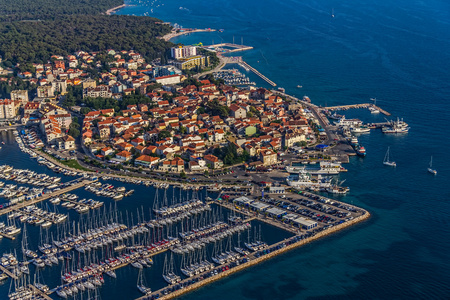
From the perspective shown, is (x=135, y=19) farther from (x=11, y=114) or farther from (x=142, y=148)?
(x=142, y=148)

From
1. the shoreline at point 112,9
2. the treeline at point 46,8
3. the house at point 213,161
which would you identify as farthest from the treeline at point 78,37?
the house at point 213,161

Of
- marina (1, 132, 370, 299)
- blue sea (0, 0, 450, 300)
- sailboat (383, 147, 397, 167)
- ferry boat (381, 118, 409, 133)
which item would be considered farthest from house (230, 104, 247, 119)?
marina (1, 132, 370, 299)

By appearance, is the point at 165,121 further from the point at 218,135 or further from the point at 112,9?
the point at 112,9

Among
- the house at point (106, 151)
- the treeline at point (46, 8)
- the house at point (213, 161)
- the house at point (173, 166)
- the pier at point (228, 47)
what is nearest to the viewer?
the house at point (173, 166)

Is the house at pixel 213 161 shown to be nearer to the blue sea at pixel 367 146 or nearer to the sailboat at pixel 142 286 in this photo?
the blue sea at pixel 367 146

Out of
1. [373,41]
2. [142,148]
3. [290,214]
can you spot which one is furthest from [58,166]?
[373,41]

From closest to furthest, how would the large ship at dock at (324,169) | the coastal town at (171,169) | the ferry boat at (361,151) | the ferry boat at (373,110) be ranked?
the coastal town at (171,169)
the large ship at dock at (324,169)
the ferry boat at (361,151)
the ferry boat at (373,110)
